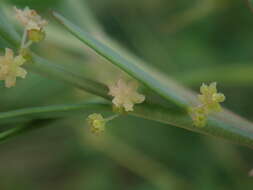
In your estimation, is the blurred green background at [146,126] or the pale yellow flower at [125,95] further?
the blurred green background at [146,126]

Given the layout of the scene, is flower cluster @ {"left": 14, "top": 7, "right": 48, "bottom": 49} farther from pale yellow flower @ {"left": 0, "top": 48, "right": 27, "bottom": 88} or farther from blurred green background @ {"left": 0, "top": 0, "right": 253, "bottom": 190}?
blurred green background @ {"left": 0, "top": 0, "right": 253, "bottom": 190}

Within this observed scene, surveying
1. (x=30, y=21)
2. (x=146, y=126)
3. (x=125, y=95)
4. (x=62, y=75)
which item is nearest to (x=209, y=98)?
(x=125, y=95)

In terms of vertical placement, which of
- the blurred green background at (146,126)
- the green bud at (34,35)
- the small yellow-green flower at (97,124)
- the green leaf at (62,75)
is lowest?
the small yellow-green flower at (97,124)

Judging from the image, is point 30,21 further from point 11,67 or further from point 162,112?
point 162,112

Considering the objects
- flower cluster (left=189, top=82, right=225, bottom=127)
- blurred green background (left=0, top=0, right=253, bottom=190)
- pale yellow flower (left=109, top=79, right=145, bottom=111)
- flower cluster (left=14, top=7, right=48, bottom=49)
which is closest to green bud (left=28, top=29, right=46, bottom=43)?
flower cluster (left=14, top=7, right=48, bottom=49)

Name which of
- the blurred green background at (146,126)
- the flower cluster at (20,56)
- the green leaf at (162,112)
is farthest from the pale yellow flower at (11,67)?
the blurred green background at (146,126)

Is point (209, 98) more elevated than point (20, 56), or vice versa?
point (209, 98)

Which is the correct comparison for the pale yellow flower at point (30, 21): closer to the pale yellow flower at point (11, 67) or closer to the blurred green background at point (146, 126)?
the pale yellow flower at point (11, 67)
